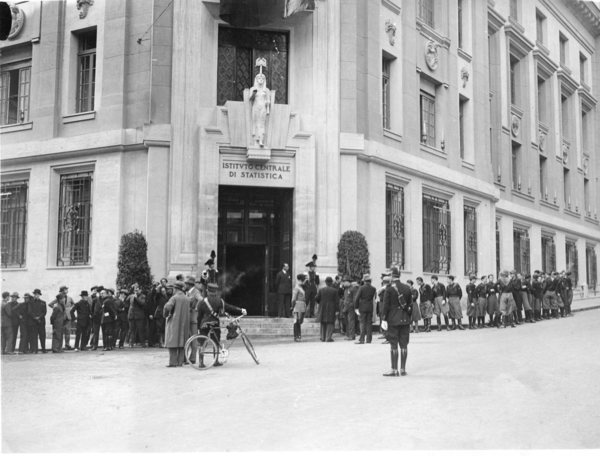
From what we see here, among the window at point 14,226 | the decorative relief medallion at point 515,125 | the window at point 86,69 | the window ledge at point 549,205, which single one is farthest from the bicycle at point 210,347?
the window ledge at point 549,205

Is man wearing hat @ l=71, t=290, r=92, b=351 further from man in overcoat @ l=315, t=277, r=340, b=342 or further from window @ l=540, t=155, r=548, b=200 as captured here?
window @ l=540, t=155, r=548, b=200

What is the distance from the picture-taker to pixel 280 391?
10.1 meters

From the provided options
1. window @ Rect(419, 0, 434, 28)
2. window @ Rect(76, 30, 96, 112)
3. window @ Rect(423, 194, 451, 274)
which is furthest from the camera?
window @ Rect(419, 0, 434, 28)

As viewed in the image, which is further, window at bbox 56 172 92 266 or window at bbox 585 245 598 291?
window at bbox 585 245 598 291

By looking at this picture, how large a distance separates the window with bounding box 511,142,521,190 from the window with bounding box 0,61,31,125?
75.2 feet

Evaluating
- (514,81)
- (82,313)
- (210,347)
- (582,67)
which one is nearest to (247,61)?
(82,313)

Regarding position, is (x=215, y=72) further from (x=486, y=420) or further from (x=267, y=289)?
(x=486, y=420)

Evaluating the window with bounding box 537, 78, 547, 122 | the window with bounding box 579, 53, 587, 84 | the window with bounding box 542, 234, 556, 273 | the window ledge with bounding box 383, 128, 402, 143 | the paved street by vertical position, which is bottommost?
the paved street

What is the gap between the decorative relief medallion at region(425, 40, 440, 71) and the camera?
88.4 feet

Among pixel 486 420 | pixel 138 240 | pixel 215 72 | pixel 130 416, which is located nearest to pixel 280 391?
pixel 130 416

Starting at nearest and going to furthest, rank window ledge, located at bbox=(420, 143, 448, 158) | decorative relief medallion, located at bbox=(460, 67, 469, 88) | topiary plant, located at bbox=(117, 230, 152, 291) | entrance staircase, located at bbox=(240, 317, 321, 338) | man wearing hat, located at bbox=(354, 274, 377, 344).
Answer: man wearing hat, located at bbox=(354, 274, 377, 344)
entrance staircase, located at bbox=(240, 317, 321, 338)
topiary plant, located at bbox=(117, 230, 152, 291)
window ledge, located at bbox=(420, 143, 448, 158)
decorative relief medallion, located at bbox=(460, 67, 469, 88)

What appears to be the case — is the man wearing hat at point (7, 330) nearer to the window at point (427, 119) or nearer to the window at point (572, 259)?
the window at point (427, 119)

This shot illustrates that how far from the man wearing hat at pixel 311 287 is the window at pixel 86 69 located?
8850mm

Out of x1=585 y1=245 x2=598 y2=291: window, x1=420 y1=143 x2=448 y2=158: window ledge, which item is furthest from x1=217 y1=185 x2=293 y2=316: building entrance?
x1=585 y1=245 x2=598 y2=291: window
